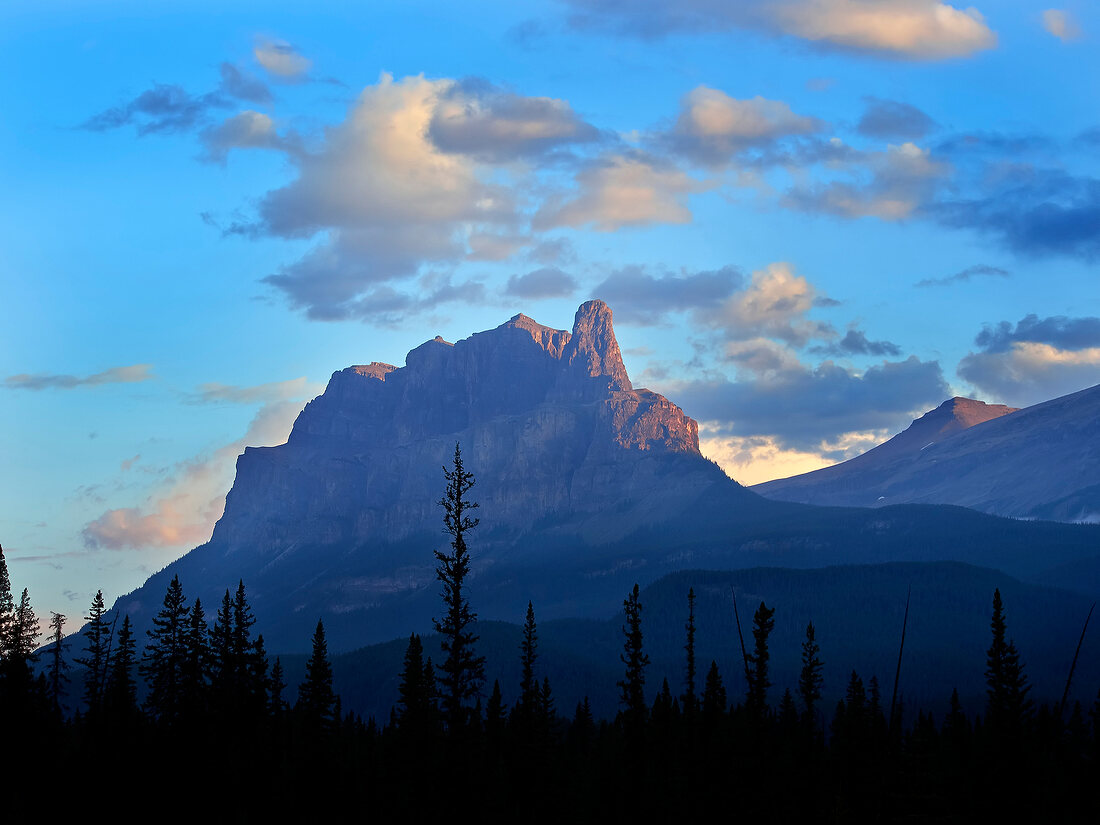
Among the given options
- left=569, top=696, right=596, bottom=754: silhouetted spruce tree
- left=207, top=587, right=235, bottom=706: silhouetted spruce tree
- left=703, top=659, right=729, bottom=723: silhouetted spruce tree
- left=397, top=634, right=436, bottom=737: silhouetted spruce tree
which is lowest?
left=569, top=696, right=596, bottom=754: silhouetted spruce tree

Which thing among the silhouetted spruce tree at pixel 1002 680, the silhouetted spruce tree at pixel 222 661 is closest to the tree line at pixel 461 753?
the silhouetted spruce tree at pixel 222 661

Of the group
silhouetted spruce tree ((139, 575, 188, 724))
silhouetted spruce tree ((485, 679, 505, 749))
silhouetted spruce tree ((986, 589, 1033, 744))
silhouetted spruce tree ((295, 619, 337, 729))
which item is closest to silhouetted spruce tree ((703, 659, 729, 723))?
silhouetted spruce tree ((485, 679, 505, 749))

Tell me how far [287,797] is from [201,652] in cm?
1521

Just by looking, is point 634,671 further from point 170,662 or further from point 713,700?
point 170,662

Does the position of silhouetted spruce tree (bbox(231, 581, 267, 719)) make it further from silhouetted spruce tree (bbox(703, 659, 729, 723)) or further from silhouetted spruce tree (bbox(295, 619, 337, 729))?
silhouetted spruce tree (bbox(703, 659, 729, 723))

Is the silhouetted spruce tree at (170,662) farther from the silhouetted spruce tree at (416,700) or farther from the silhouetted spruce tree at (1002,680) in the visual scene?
the silhouetted spruce tree at (1002,680)

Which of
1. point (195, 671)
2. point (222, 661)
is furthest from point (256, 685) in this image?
point (195, 671)

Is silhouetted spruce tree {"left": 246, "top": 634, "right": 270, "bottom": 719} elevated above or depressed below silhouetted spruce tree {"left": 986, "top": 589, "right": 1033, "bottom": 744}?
above

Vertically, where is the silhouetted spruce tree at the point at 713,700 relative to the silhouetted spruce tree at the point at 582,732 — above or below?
above

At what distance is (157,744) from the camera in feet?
249

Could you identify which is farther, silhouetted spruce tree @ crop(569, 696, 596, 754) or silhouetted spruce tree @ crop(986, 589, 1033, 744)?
silhouetted spruce tree @ crop(569, 696, 596, 754)

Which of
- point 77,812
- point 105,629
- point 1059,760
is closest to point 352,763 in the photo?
point 77,812

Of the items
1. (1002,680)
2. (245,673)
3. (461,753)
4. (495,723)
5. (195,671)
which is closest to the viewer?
(461,753)

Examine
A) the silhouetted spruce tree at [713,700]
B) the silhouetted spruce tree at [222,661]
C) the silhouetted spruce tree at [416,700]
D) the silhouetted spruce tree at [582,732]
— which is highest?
the silhouetted spruce tree at [222,661]
